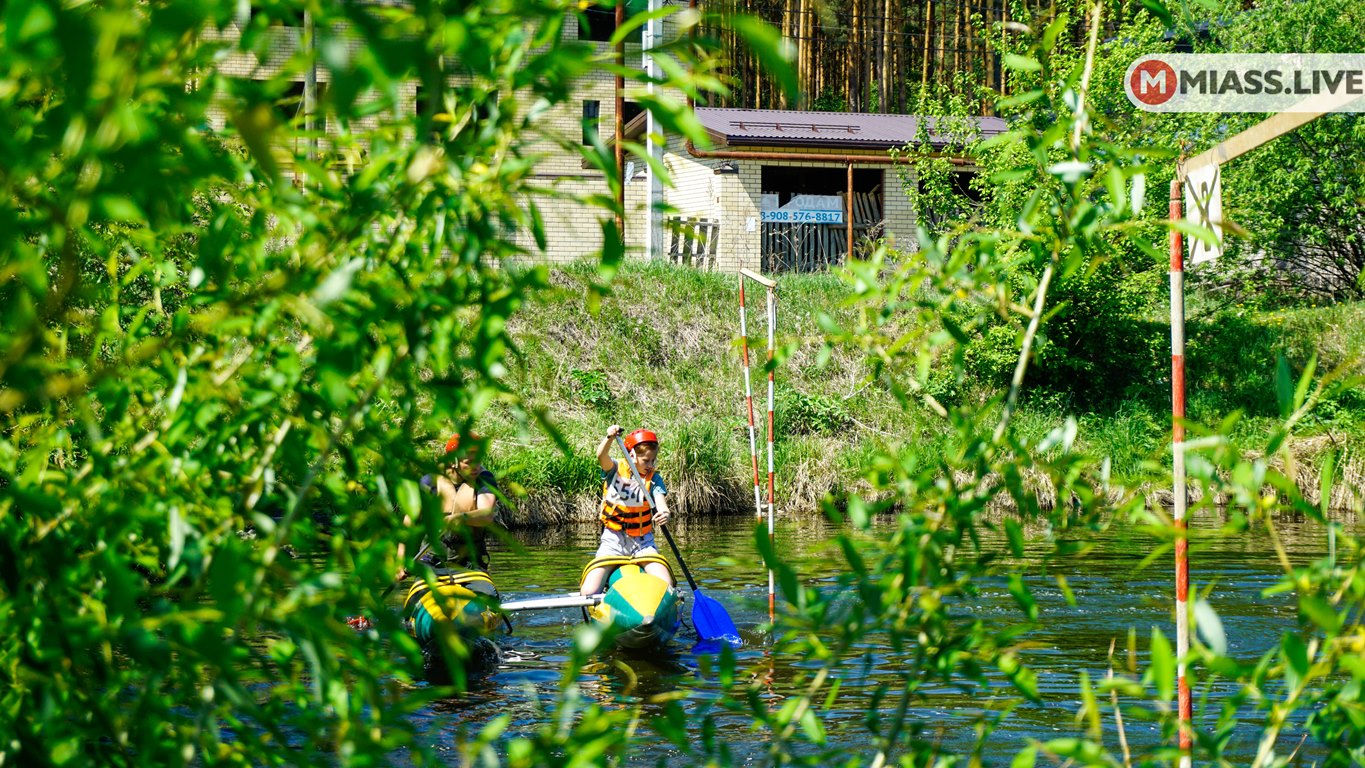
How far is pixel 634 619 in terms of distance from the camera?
925cm

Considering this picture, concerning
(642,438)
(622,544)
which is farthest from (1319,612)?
(622,544)

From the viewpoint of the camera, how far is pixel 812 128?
28016 millimetres

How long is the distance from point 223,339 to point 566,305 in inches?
750

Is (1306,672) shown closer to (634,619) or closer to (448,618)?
(448,618)

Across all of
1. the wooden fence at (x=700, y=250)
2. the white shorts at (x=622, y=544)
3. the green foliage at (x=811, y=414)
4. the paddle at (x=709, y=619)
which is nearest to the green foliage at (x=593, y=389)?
the green foliage at (x=811, y=414)

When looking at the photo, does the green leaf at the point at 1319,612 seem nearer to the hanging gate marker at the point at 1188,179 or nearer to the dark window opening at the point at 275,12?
the dark window opening at the point at 275,12

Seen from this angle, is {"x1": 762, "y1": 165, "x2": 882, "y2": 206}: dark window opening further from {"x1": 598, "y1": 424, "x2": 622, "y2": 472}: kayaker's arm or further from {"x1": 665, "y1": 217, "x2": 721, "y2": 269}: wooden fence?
{"x1": 598, "y1": 424, "x2": 622, "y2": 472}: kayaker's arm

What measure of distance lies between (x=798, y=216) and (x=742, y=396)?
23.4 feet

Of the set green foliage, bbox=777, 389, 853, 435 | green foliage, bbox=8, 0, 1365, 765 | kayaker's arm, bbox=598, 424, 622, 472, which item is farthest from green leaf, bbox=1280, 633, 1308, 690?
green foliage, bbox=777, 389, 853, 435

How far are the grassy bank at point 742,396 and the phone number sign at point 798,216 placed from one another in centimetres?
337

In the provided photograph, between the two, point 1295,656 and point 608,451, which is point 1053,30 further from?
point 608,451

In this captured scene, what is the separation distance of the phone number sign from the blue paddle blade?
17034 mm

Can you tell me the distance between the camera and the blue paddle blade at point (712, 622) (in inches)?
388

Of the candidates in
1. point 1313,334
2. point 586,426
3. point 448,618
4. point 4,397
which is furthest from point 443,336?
point 1313,334
